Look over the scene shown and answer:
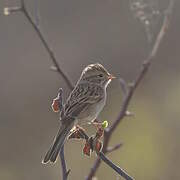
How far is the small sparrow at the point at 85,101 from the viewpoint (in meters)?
3.40

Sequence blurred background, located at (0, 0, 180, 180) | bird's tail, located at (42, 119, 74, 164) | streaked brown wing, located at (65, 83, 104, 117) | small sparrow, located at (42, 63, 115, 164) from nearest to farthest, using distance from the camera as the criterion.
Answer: bird's tail, located at (42, 119, 74, 164)
small sparrow, located at (42, 63, 115, 164)
streaked brown wing, located at (65, 83, 104, 117)
blurred background, located at (0, 0, 180, 180)

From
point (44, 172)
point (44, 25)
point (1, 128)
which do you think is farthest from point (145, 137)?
point (44, 25)

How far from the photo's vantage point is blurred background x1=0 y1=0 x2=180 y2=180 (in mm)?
8555

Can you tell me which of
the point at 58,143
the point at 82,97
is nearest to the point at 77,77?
the point at 82,97

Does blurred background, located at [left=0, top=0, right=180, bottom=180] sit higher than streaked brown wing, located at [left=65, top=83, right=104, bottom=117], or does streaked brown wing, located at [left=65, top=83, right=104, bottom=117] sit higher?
streaked brown wing, located at [left=65, top=83, right=104, bottom=117]

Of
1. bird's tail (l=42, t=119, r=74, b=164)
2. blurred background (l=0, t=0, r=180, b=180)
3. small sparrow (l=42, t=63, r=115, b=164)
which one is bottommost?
blurred background (l=0, t=0, r=180, b=180)

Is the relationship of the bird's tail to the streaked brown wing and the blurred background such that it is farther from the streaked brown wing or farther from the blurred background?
the blurred background

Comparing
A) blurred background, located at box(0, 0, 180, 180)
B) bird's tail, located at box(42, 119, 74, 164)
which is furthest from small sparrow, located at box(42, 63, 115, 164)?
blurred background, located at box(0, 0, 180, 180)

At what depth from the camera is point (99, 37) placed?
12.5 metres

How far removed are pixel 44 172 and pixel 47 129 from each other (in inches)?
53.3

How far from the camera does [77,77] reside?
434 inches

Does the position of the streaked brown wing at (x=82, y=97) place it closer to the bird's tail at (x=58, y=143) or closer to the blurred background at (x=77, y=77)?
the bird's tail at (x=58, y=143)

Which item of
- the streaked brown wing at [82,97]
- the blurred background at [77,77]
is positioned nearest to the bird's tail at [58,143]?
the streaked brown wing at [82,97]

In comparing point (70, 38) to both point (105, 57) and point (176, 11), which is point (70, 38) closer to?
point (105, 57)
